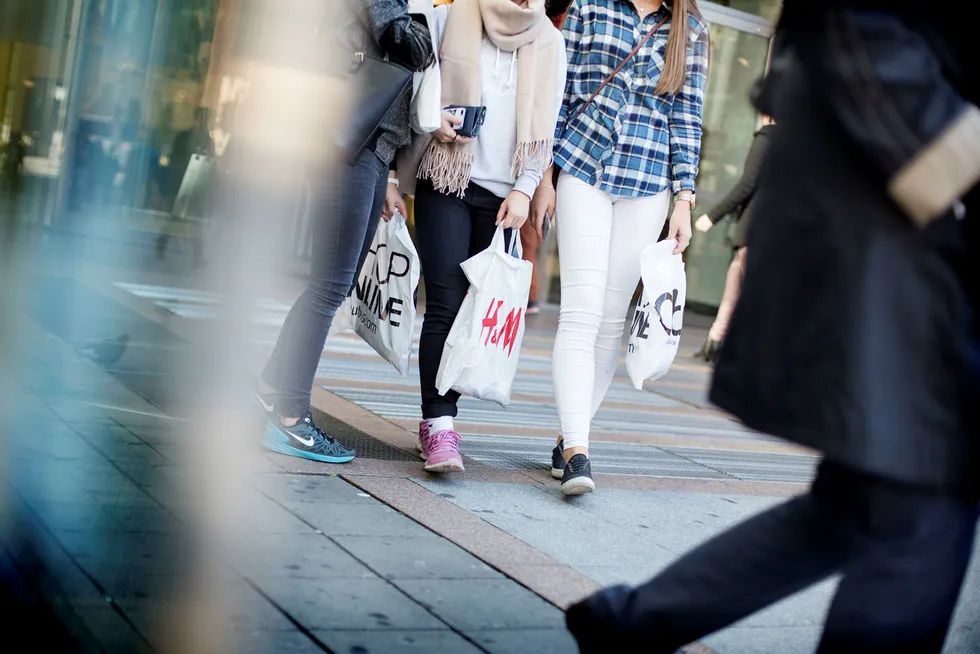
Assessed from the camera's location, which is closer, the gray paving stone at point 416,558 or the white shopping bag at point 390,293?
the gray paving stone at point 416,558

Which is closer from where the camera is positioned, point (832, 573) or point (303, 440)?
point (832, 573)

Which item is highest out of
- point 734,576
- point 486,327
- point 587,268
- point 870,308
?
point 870,308

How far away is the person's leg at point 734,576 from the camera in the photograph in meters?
1.85

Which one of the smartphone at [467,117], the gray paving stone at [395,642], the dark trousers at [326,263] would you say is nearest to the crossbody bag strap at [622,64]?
the smartphone at [467,117]

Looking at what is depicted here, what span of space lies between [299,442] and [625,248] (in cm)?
129

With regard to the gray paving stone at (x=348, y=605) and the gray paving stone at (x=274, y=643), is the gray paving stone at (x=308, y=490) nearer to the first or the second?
the gray paving stone at (x=348, y=605)

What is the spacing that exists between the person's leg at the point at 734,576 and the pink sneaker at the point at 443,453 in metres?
1.80

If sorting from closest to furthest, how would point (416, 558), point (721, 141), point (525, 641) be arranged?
point (525, 641)
point (416, 558)
point (721, 141)

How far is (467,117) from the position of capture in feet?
12.5

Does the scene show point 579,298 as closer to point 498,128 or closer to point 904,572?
point 498,128

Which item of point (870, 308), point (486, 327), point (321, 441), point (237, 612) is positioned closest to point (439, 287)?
point (486, 327)

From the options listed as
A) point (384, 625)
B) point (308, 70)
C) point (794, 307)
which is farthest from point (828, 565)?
point (308, 70)

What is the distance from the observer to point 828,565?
1860 mm

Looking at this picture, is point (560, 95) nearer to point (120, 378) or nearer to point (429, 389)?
point (429, 389)
